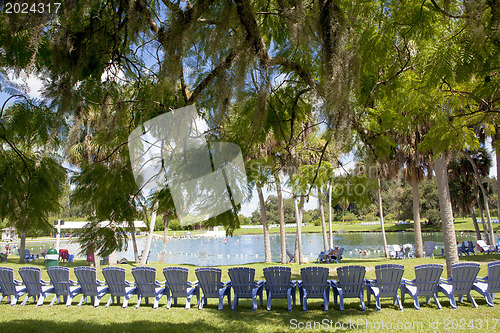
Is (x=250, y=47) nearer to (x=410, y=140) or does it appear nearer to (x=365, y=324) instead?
(x=365, y=324)

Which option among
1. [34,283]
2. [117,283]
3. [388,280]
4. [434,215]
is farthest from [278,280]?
[434,215]

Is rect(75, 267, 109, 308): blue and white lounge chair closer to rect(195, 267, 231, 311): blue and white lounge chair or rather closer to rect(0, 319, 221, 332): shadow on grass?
rect(0, 319, 221, 332): shadow on grass

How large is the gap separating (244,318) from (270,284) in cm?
118

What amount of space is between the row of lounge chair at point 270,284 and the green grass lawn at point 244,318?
0.22 meters

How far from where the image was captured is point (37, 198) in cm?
372

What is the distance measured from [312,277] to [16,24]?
21.2ft

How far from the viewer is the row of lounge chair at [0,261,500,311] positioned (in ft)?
23.3

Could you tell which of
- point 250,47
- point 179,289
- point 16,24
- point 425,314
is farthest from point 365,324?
point 16,24

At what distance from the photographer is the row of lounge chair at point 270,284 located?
23.3 ft

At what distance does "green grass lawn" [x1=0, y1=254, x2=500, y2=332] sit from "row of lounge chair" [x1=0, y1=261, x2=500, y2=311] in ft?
0.71

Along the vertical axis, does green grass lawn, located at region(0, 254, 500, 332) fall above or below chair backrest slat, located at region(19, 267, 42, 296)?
below

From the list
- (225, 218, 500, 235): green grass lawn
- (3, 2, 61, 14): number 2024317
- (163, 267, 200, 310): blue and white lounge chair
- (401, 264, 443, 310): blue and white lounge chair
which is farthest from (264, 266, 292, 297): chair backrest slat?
(225, 218, 500, 235): green grass lawn

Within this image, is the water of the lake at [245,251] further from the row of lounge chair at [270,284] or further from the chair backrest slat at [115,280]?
the chair backrest slat at [115,280]

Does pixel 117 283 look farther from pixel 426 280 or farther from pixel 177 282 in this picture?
pixel 426 280
